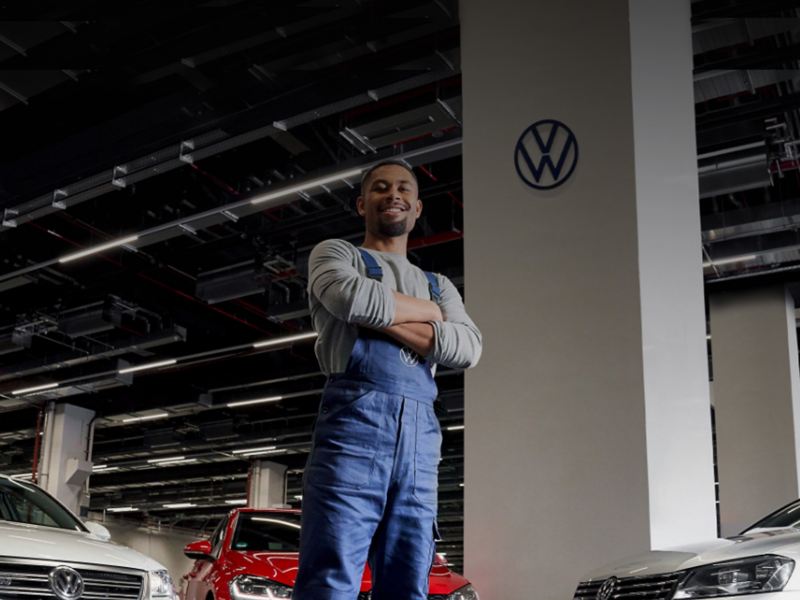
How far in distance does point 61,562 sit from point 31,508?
1.03m

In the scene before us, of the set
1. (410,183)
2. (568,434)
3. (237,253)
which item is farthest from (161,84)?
(410,183)

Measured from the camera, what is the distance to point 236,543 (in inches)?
261

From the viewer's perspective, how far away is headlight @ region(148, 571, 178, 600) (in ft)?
17.5

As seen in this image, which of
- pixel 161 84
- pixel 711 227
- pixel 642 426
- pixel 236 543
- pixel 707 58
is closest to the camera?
pixel 642 426

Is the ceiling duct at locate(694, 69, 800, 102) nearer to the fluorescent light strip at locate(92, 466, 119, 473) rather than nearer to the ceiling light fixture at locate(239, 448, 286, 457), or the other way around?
the ceiling light fixture at locate(239, 448, 286, 457)

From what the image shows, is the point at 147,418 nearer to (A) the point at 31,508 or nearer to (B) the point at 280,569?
(A) the point at 31,508

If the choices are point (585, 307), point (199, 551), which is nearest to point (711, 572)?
point (585, 307)

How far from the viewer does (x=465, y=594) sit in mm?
5191

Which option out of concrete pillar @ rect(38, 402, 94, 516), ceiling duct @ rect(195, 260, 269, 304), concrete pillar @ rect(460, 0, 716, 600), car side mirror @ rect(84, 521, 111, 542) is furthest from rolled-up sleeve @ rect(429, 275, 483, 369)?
concrete pillar @ rect(38, 402, 94, 516)

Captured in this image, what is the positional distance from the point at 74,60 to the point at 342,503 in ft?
22.6

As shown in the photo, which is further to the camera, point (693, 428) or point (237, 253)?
point (237, 253)

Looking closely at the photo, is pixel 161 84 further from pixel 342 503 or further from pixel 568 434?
pixel 342 503

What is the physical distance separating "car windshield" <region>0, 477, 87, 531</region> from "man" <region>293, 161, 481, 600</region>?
369cm

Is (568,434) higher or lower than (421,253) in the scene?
lower
